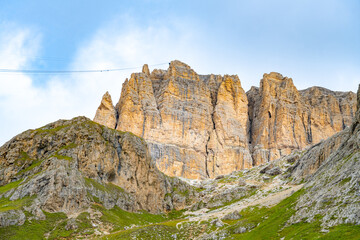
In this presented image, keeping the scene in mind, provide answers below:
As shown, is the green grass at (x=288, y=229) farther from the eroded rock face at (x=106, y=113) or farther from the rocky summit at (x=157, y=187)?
the eroded rock face at (x=106, y=113)

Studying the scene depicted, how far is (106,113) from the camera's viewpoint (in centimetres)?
18075

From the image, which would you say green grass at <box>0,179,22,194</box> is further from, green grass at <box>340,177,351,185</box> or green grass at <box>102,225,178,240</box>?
green grass at <box>340,177,351,185</box>

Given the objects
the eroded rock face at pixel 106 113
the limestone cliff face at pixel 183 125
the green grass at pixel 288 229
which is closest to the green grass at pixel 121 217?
the green grass at pixel 288 229

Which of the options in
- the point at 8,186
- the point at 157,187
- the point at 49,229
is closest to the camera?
the point at 49,229

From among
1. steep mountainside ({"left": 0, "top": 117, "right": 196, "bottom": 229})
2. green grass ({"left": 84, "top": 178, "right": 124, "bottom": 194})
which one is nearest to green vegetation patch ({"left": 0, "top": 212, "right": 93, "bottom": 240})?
steep mountainside ({"left": 0, "top": 117, "right": 196, "bottom": 229})

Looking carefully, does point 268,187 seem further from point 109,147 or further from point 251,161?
point 251,161

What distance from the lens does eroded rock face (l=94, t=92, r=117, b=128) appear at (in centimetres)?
17788

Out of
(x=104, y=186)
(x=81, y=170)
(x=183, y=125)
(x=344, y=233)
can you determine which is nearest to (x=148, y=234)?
(x=104, y=186)

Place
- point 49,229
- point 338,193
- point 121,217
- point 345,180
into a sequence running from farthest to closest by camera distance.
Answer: point 121,217, point 49,229, point 345,180, point 338,193

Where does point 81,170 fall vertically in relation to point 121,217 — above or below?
above

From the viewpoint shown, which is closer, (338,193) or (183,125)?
(338,193)

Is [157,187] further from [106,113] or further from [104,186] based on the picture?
[106,113]

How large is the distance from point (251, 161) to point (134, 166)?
9904 centimetres

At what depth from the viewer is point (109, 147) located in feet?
303
